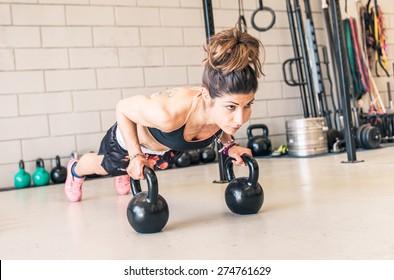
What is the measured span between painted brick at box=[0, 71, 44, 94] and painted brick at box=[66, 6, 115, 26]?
541 millimetres

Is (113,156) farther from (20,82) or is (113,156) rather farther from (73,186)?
(20,82)

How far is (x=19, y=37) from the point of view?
3.73 metres

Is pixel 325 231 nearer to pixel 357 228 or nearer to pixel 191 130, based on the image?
pixel 357 228

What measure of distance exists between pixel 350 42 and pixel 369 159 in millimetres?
2134

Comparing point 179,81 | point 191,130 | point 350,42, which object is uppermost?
point 350,42

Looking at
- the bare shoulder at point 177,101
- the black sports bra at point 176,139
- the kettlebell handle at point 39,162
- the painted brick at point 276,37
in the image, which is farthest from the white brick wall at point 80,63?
the bare shoulder at point 177,101

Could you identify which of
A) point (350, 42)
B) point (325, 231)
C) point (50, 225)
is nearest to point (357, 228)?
point (325, 231)

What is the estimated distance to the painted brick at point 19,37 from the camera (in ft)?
12.0

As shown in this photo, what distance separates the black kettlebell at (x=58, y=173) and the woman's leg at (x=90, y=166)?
136 centimetres

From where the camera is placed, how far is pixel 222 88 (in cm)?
143

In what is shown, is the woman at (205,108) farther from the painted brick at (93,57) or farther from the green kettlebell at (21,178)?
the painted brick at (93,57)

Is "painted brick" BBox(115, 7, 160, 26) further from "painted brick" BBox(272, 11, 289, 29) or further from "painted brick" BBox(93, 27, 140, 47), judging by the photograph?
"painted brick" BBox(272, 11, 289, 29)

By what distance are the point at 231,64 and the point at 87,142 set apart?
276cm

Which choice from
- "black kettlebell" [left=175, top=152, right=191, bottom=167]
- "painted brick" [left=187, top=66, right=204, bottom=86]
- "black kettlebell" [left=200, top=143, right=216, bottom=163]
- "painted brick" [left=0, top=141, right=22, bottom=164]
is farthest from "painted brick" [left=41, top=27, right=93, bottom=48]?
"black kettlebell" [left=200, top=143, right=216, bottom=163]
